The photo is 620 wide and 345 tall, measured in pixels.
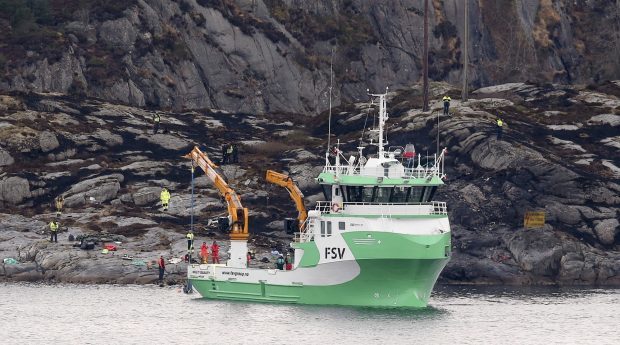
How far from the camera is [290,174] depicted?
12131 cm

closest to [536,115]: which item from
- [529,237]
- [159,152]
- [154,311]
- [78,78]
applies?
[529,237]

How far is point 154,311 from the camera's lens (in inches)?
3371

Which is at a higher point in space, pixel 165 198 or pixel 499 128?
pixel 499 128

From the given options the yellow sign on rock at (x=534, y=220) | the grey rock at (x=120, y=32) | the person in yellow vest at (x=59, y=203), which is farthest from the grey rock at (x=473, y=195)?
the grey rock at (x=120, y=32)

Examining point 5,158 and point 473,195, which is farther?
point 5,158

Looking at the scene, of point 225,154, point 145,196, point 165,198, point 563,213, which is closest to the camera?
point 563,213

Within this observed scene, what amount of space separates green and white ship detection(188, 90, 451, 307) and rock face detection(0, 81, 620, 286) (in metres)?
21.6

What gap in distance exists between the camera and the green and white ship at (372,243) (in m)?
79.3

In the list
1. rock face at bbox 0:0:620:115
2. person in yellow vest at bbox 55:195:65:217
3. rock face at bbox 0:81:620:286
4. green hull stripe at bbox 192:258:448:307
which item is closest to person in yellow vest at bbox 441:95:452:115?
rock face at bbox 0:81:620:286

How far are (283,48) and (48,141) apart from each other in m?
34.6

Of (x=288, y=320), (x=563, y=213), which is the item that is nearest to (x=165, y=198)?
(x=563, y=213)

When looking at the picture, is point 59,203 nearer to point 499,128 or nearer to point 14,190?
point 14,190

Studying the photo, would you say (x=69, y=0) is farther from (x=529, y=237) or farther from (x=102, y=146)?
(x=529, y=237)

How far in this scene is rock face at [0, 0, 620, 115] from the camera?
454ft
